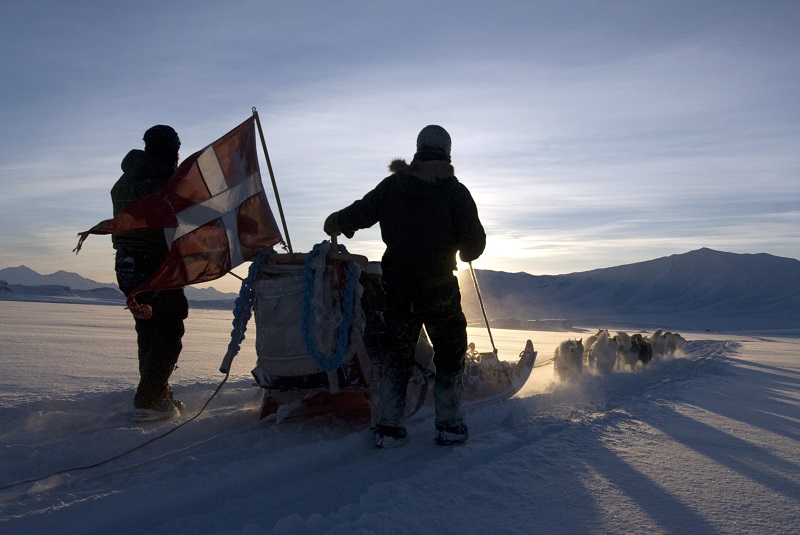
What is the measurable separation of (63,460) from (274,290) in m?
1.24

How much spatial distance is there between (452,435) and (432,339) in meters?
0.49

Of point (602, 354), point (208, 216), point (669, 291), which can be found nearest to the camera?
point (208, 216)

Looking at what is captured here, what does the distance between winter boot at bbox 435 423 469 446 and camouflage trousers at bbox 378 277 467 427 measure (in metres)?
0.02

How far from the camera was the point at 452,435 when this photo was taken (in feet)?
9.94

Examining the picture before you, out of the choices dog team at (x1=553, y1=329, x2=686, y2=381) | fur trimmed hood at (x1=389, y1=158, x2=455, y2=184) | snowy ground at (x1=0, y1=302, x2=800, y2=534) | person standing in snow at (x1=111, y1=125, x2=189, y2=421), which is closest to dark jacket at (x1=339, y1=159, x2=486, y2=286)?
fur trimmed hood at (x1=389, y1=158, x2=455, y2=184)

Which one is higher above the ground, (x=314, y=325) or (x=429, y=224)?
(x=429, y=224)

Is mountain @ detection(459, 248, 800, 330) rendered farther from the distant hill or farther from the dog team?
the dog team

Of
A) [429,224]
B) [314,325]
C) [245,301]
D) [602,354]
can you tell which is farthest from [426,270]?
[602,354]

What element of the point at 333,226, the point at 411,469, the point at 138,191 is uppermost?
the point at 138,191

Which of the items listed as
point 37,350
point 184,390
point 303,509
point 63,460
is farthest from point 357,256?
point 37,350

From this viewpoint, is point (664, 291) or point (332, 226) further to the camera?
point (664, 291)

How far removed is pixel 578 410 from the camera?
3920mm

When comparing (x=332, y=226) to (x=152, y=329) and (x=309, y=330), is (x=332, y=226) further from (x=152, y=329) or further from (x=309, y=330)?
(x=152, y=329)

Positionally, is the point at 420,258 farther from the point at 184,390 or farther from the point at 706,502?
the point at 184,390
